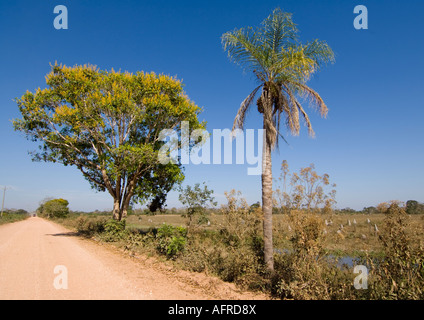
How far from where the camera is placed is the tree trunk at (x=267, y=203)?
301 inches

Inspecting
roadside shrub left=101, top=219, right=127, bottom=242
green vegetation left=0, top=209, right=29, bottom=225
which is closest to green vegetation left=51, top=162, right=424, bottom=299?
roadside shrub left=101, top=219, right=127, bottom=242

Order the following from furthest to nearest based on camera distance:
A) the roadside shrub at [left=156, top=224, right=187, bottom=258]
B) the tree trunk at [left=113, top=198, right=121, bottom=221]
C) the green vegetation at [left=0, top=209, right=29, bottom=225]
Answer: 1. the green vegetation at [left=0, top=209, right=29, bottom=225]
2. the tree trunk at [left=113, top=198, right=121, bottom=221]
3. the roadside shrub at [left=156, top=224, right=187, bottom=258]

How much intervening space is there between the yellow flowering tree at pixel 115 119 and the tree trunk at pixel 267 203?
8.36 m

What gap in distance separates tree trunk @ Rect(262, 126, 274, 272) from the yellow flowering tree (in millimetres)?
8355

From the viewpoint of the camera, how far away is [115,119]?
16297mm

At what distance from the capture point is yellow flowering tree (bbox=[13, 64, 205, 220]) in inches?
586

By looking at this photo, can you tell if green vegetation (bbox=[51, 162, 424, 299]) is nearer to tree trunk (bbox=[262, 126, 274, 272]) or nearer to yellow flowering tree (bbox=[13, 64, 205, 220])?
tree trunk (bbox=[262, 126, 274, 272])

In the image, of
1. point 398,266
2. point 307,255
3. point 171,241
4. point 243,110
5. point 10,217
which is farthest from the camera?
point 10,217

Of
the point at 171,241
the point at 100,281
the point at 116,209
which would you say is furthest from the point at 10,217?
the point at 100,281

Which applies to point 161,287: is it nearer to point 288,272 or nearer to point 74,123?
point 288,272

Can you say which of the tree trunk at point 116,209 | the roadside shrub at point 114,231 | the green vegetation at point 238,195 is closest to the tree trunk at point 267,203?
the green vegetation at point 238,195

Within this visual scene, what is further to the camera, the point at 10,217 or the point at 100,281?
the point at 10,217

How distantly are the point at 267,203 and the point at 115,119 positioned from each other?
1259 centimetres

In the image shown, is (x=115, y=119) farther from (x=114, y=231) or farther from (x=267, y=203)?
(x=267, y=203)
